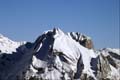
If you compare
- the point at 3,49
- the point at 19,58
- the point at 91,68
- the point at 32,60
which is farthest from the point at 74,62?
the point at 3,49

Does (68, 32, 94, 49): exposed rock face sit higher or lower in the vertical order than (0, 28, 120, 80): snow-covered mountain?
higher

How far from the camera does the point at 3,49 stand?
67.3 m

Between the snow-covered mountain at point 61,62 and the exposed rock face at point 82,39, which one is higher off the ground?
the exposed rock face at point 82,39

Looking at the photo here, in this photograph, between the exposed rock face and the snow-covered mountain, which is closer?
the snow-covered mountain

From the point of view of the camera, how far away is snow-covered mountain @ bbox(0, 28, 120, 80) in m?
50.2

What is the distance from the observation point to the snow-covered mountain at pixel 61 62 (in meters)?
50.2

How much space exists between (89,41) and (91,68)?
9236 millimetres

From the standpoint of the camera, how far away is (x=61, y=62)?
5128cm

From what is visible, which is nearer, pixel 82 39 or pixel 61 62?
pixel 61 62

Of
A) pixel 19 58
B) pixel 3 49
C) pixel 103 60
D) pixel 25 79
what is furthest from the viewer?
pixel 3 49

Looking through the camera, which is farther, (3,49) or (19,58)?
(3,49)

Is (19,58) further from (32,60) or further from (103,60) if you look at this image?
(103,60)

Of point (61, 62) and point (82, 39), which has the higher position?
point (82, 39)

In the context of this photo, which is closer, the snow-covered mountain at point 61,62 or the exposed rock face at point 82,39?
the snow-covered mountain at point 61,62
